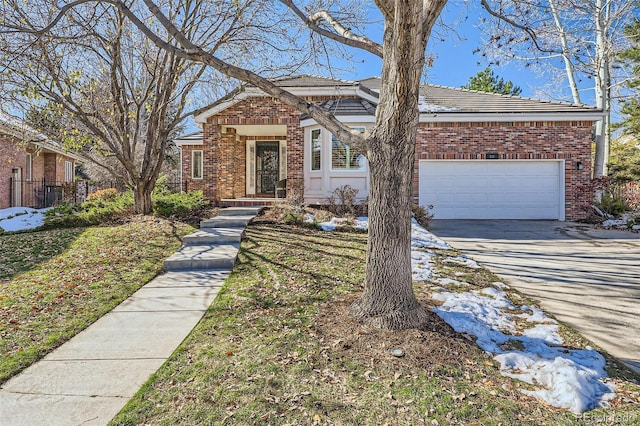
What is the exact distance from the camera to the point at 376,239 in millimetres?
4145

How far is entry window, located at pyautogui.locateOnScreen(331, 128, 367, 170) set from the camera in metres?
12.4

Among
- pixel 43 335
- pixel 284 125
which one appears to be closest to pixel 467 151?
pixel 284 125

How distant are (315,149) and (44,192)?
1575 centimetres

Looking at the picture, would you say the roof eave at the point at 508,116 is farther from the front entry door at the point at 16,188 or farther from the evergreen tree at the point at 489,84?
the front entry door at the point at 16,188

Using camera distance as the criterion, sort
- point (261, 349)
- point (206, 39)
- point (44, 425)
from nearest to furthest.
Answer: point (44, 425) < point (261, 349) < point (206, 39)

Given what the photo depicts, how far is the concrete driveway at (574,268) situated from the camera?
445 centimetres

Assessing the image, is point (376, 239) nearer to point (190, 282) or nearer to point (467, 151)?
point (190, 282)

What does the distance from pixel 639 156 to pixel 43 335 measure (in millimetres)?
22586

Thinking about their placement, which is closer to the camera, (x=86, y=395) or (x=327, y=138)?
(x=86, y=395)

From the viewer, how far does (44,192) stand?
20.0 metres

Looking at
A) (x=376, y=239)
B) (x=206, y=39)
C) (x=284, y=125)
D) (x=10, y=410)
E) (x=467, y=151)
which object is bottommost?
(x=10, y=410)

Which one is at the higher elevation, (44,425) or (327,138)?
(327,138)

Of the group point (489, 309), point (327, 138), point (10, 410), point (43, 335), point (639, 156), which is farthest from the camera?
point (639, 156)

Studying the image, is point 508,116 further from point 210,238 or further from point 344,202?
point 210,238
